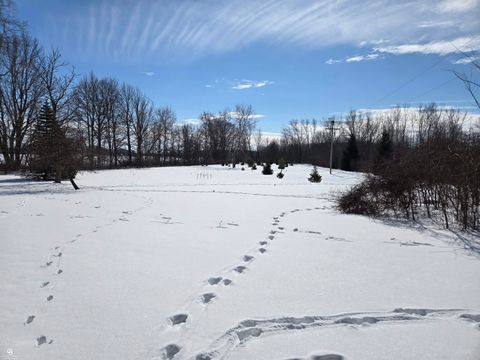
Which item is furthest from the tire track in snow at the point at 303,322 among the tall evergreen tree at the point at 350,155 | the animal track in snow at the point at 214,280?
the tall evergreen tree at the point at 350,155

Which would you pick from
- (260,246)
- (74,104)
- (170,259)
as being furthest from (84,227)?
(74,104)

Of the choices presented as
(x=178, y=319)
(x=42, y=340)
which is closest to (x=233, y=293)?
(x=178, y=319)

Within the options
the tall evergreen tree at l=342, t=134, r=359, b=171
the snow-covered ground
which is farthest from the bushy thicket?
the tall evergreen tree at l=342, t=134, r=359, b=171

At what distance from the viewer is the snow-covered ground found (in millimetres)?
2570

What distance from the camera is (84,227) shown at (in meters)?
6.72

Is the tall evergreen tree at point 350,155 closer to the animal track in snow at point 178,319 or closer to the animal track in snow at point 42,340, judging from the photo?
the animal track in snow at point 178,319

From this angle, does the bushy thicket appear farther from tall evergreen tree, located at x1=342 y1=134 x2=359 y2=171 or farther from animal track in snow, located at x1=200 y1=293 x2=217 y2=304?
tall evergreen tree, located at x1=342 y1=134 x2=359 y2=171

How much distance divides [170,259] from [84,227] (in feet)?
9.62

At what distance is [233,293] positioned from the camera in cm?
357

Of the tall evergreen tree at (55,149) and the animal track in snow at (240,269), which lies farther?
the tall evergreen tree at (55,149)

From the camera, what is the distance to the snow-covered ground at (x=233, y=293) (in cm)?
257

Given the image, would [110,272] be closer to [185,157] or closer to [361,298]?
[361,298]

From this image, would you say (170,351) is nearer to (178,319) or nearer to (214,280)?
(178,319)

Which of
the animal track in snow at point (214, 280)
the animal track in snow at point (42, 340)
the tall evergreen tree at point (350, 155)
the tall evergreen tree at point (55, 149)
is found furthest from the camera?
the tall evergreen tree at point (350, 155)
